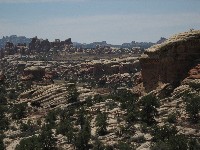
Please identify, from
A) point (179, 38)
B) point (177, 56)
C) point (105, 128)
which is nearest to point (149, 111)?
point (105, 128)

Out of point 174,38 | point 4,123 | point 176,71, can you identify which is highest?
point 174,38

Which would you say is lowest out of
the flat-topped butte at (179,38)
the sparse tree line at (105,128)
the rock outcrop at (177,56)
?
the sparse tree line at (105,128)

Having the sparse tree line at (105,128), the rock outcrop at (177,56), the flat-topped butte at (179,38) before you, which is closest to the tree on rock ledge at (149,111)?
the sparse tree line at (105,128)

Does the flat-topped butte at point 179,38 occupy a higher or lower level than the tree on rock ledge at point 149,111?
higher

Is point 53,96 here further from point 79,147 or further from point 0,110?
point 79,147

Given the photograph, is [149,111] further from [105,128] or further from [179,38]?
[179,38]

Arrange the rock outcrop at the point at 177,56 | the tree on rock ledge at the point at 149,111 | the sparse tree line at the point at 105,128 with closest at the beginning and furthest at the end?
1. the sparse tree line at the point at 105,128
2. the tree on rock ledge at the point at 149,111
3. the rock outcrop at the point at 177,56

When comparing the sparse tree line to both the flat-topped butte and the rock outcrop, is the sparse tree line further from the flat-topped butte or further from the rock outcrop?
the flat-topped butte

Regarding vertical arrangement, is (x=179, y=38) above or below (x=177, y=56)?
above

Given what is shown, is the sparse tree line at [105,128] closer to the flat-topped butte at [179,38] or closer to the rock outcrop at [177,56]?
the rock outcrop at [177,56]

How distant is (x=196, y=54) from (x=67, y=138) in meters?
27.6

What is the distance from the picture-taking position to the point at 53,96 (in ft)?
278

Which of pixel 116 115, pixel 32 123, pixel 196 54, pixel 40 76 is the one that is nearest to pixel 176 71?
pixel 196 54

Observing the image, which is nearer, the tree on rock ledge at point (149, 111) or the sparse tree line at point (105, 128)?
the sparse tree line at point (105, 128)
